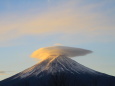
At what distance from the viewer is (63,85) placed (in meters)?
115

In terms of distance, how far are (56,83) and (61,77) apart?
10.5 ft

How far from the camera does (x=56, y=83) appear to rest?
116m

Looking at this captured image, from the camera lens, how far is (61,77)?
117 meters

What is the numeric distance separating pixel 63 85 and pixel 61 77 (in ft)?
11.8

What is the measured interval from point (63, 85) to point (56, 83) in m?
2.78
